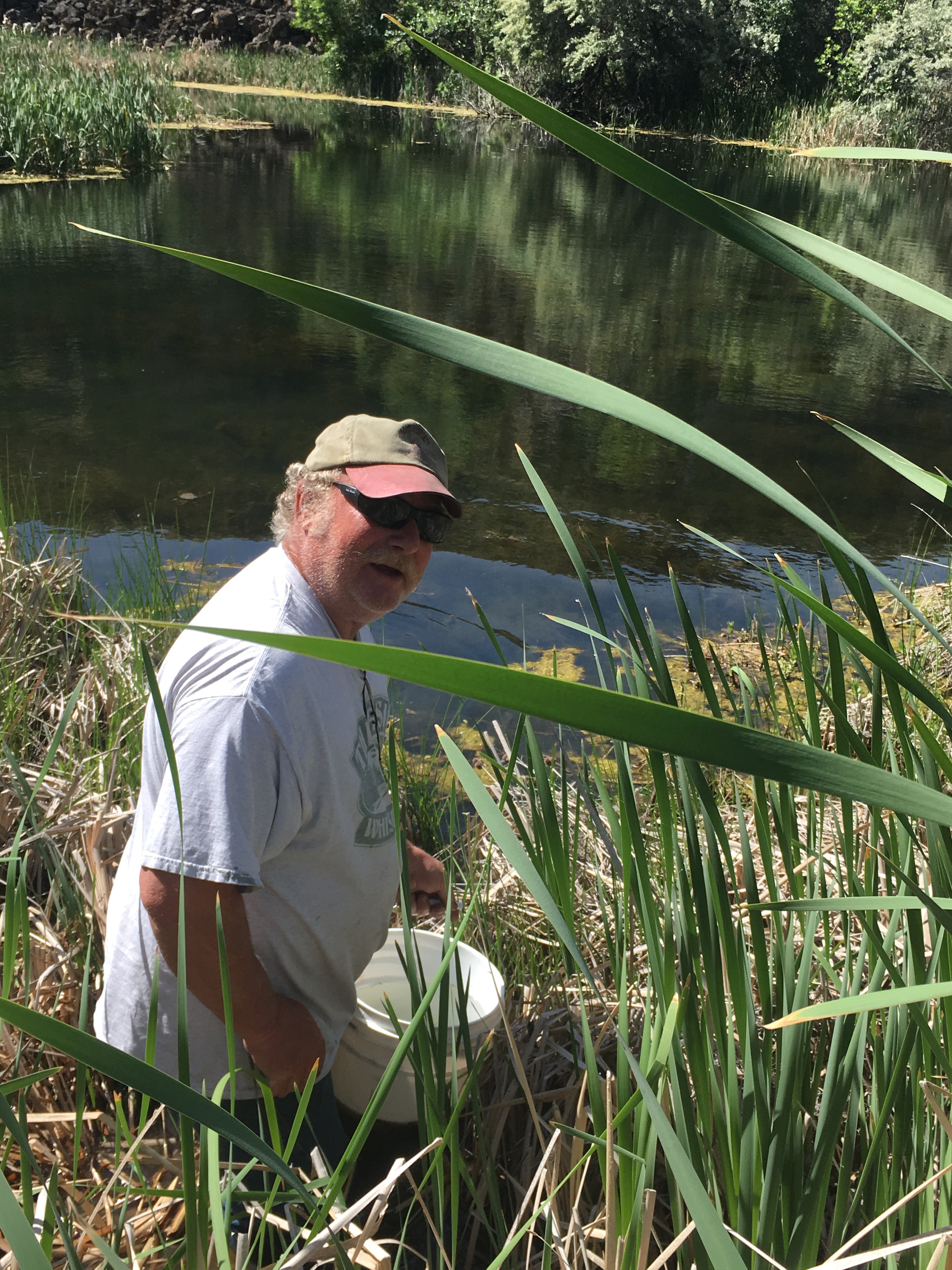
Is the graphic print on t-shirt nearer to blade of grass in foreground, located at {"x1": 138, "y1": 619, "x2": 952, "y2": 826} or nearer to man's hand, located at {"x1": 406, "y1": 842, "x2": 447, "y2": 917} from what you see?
man's hand, located at {"x1": 406, "y1": 842, "x2": 447, "y2": 917}

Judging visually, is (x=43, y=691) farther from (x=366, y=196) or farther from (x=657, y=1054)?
(x=366, y=196)

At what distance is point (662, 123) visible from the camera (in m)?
29.5

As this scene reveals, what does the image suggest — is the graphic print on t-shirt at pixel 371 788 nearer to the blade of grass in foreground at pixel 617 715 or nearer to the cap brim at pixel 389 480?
the cap brim at pixel 389 480

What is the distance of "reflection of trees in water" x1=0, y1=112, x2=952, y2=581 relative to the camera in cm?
610

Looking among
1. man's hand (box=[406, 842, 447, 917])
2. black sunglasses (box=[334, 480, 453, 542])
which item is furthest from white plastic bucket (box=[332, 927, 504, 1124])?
black sunglasses (box=[334, 480, 453, 542])

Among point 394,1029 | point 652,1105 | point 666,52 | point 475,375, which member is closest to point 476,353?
point 652,1105

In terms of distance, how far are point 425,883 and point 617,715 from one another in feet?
5.64

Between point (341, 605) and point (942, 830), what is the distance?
1.11 meters

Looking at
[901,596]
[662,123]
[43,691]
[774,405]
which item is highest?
[662,123]

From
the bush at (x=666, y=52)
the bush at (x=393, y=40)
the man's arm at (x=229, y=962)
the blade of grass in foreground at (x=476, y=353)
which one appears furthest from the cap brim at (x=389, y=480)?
the bush at (x=393, y=40)

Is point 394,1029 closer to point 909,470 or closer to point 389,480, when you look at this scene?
point 389,480

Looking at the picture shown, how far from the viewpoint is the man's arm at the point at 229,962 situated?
4.97 feet

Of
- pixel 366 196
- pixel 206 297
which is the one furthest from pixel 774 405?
pixel 366 196

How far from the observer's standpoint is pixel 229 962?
154 centimetres
